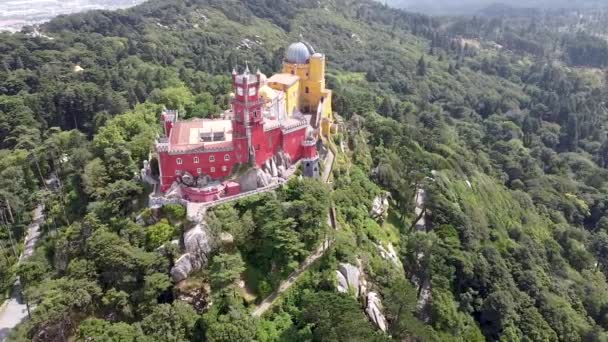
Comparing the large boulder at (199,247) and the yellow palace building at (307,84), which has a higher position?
the yellow palace building at (307,84)

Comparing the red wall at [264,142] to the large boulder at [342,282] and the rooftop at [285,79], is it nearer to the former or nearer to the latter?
the rooftop at [285,79]

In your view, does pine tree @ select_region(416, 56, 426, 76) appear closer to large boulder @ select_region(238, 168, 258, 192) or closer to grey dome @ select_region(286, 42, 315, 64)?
grey dome @ select_region(286, 42, 315, 64)

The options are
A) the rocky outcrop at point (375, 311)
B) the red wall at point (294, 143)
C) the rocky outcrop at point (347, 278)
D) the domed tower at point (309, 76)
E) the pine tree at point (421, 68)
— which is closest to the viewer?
the rocky outcrop at point (375, 311)

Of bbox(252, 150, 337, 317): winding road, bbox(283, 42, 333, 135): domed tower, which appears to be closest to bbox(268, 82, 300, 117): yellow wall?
bbox(283, 42, 333, 135): domed tower

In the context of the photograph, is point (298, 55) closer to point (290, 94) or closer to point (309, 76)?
point (309, 76)

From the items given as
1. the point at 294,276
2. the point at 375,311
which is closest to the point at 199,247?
the point at 294,276

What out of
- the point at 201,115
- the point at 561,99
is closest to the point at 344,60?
the point at 561,99

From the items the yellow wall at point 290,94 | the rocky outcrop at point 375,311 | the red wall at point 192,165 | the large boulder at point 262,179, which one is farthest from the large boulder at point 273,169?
the rocky outcrop at point 375,311
